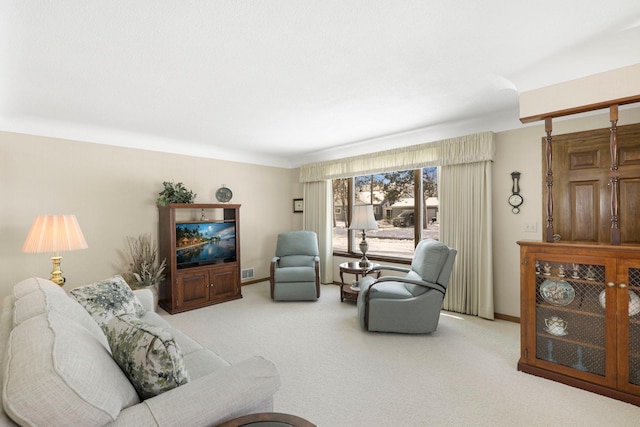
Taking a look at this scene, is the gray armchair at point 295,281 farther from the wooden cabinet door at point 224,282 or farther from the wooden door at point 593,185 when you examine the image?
the wooden door at point 593,185

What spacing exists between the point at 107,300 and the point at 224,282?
2356mm

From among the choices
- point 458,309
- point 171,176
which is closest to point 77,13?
point 171,176

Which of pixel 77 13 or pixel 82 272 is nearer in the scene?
pixel 77 13

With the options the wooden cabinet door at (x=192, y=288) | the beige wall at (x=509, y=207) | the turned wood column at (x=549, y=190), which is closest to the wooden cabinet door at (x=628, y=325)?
the turned wood column at (x=549, y=190)

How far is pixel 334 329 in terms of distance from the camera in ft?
11.1

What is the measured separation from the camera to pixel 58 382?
869mm

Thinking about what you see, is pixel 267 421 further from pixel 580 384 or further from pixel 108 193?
pixel 108 193

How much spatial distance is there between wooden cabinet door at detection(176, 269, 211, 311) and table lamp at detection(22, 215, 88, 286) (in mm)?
1368

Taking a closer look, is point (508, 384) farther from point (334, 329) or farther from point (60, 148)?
point (60, 148)

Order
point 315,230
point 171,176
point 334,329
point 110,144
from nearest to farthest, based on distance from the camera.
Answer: point 334,329 → point 110,144 → point 171,176 → point 315,230

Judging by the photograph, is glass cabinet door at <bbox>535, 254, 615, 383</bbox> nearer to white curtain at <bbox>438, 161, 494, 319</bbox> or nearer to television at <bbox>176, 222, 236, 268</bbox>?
white curtain at <bbox>438, 161, 494, 319</bbox>

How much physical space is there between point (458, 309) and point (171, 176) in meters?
4.48

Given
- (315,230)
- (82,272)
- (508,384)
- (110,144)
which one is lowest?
(508,384)

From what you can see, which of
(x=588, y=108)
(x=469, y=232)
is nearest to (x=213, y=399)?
(x=588, y=108)
